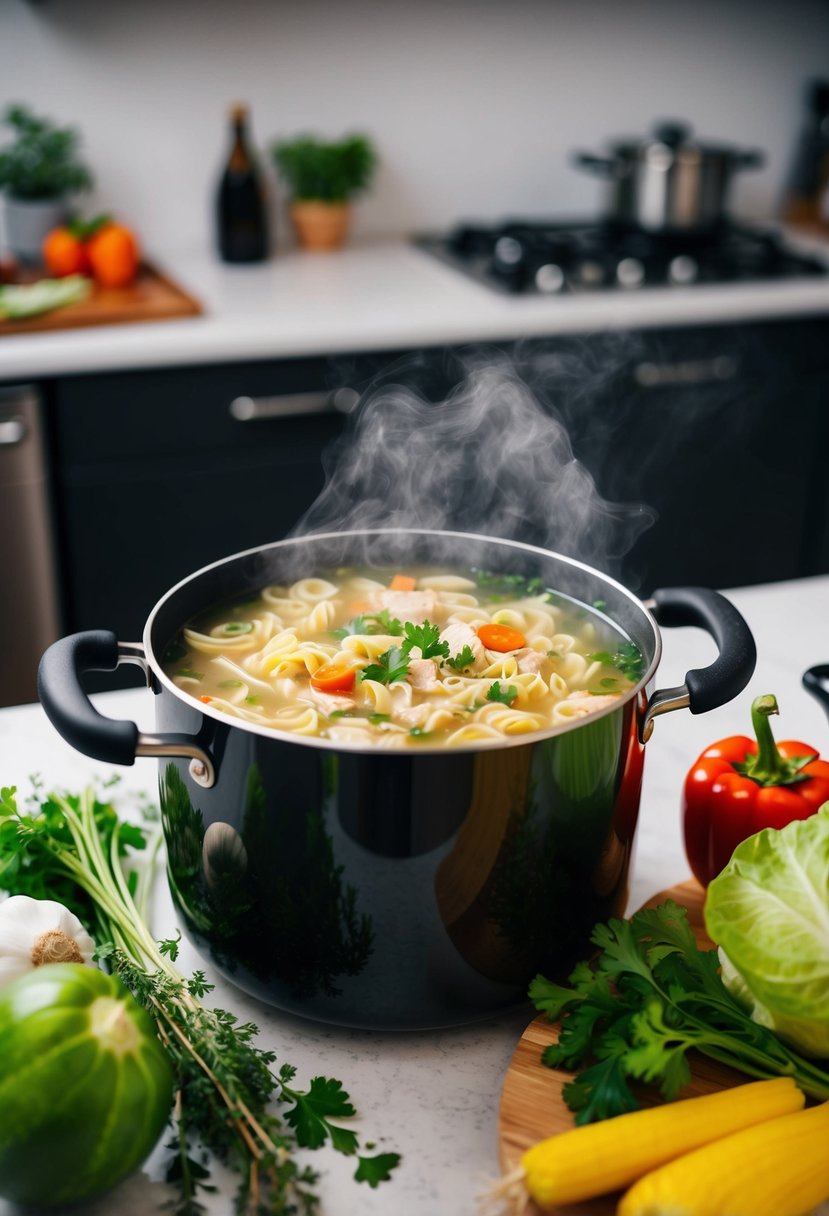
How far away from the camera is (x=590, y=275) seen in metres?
3.15

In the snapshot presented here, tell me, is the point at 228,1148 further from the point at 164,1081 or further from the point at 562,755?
the point at 562,755

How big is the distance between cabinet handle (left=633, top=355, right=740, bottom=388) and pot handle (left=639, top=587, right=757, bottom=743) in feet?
6.43

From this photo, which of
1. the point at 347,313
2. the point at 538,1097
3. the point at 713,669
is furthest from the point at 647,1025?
the point at 347,313

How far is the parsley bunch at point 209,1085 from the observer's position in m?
0.84

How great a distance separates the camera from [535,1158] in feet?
2.66

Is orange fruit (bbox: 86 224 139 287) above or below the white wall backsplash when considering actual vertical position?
below

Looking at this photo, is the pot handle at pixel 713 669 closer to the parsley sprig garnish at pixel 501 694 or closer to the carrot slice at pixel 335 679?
the parsley sprig garnish at pixel 501 694

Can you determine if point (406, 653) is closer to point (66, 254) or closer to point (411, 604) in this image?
point (411, 604)

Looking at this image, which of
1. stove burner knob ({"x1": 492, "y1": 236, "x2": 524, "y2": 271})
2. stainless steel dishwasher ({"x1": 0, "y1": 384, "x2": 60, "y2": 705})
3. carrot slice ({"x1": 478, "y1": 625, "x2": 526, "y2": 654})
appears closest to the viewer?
carrot slice ({"x1": 478, "y1": 625, "x2": 526, "y2": 654})

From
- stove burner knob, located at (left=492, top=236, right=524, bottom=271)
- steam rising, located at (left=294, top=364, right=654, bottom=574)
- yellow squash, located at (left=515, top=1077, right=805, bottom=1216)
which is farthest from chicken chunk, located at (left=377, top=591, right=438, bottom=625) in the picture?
stove burner knob, located at (left=492, top=236, right=524, bottom=271)

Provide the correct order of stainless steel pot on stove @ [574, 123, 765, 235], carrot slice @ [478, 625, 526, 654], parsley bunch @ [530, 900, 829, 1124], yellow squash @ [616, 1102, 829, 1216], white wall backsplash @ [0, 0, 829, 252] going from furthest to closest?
stainless steel pot on stove @ [574, 123, 765, 235] < white wall backsplash @ [0, 0, 829, 252] < carrot slice @ [478, 625, 526, 654] < parsley bunch @ [530, 900, 829, 1124] < yellow squash @ [616, 1102, 829, 1216]

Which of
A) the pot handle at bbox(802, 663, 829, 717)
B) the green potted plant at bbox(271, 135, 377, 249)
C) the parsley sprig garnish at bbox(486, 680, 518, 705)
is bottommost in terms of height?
the pot handle at bbox(802, 663, 829, 717)

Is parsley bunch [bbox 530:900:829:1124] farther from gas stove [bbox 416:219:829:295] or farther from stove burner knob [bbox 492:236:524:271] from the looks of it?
stove burner knob [bbox 492:236:524:271]

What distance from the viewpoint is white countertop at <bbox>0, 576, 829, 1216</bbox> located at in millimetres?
862
